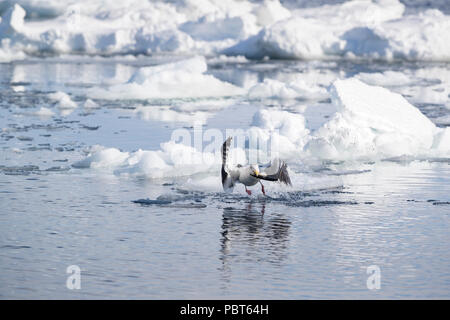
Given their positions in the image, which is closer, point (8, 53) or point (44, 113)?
point (44, 113)

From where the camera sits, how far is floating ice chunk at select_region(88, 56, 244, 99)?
1000 inches

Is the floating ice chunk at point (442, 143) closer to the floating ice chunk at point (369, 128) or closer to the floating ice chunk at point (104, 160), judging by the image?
the floating ice chunk at point (369, 128)

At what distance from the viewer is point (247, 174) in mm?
11555

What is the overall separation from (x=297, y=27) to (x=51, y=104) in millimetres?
19238

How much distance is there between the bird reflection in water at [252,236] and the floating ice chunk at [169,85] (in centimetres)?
1395

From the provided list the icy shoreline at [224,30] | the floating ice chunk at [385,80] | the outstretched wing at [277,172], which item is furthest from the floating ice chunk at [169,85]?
the icy shoreline at [224,30]

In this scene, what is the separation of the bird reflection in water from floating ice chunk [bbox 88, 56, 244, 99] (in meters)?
13.9

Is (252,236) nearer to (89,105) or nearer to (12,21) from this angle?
(89,105)

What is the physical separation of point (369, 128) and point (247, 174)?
17.9ft

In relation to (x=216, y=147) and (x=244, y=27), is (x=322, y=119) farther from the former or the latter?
(x=244, y=27)

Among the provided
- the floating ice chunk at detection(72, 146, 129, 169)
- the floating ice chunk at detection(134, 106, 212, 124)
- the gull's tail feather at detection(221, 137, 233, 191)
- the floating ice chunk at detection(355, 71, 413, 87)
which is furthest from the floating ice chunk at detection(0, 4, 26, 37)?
the gull's tail feather at detection(221, 137, 233, 191)

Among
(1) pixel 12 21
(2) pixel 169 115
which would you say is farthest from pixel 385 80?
(1) pixel 12 21

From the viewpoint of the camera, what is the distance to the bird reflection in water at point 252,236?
31.0ft

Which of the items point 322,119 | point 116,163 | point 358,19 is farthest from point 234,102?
point 358,19
